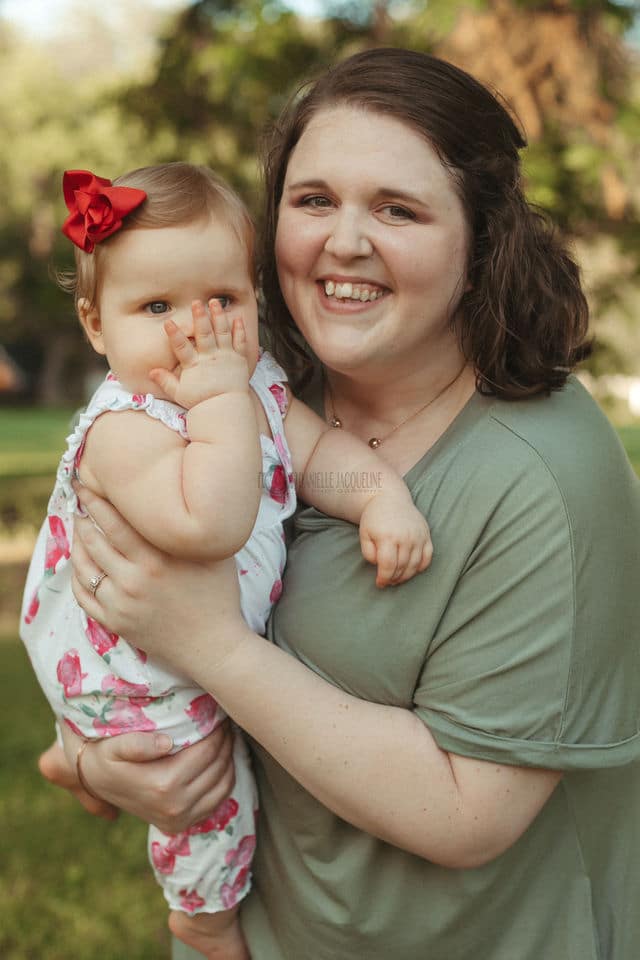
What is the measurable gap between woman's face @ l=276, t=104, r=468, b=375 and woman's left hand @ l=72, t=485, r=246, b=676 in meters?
0.50

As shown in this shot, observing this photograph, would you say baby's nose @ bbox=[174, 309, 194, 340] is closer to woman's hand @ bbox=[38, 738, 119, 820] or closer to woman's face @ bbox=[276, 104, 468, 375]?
woman's face @ bbox=[276, 104, 468, 375]

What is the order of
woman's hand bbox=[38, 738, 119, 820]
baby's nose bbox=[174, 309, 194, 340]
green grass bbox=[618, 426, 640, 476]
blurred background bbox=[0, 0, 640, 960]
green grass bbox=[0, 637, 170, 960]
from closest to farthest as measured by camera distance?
baby's nose bbox=[174, 309, 194, 340], woman's hand bbox=[38, 738, 119, 820], green grass bbox=[0, 637, 170, 960], blurred background bbox=[0, 0, 640, 960], green grass bbox=[618, 426, 640, 476]

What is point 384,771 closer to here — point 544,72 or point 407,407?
point 407,407

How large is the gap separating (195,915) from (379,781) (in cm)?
71

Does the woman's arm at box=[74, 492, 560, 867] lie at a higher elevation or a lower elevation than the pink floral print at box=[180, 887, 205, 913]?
higher

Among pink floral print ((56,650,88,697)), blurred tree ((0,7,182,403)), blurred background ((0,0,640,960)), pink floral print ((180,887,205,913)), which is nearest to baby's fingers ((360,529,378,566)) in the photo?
pink floral print ((56,650,88,697))

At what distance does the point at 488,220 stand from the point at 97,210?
2.48 feet

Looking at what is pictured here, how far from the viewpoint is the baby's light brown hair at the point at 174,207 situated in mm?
1865

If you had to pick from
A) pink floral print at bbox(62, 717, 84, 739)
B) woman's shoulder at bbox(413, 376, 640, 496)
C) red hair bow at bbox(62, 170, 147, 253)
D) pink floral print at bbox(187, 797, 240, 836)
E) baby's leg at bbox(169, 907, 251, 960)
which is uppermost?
red hair bow at bbox(62, 170, 147, 253)

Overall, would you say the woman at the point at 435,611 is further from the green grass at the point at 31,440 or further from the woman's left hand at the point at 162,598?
the green grass at the point at 31,440

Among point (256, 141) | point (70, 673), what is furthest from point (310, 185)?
point (256, 141)

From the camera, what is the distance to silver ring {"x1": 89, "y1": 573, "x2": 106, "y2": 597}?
1.93m

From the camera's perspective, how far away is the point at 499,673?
167 cm

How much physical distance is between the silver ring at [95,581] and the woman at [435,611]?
0.02 m
